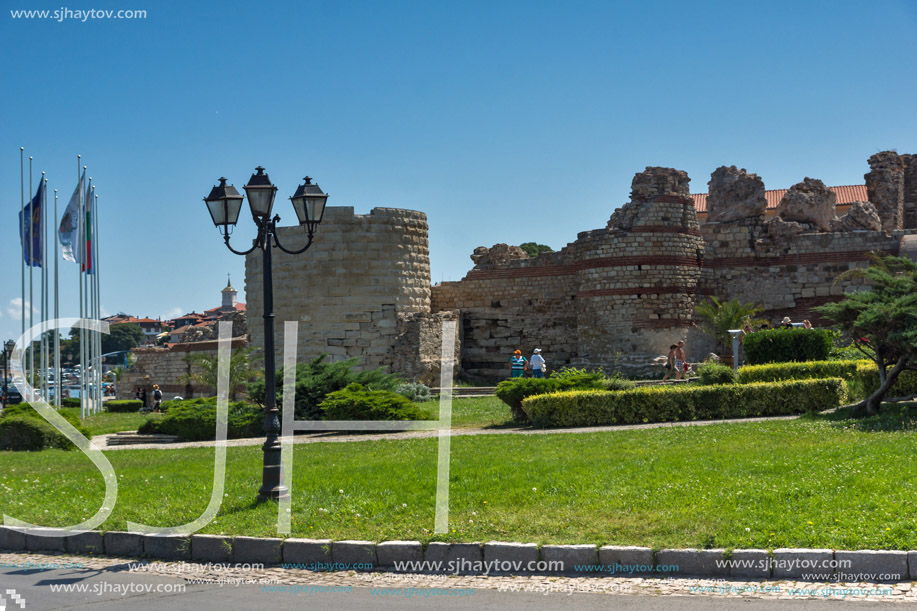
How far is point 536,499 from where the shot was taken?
955 centimetres

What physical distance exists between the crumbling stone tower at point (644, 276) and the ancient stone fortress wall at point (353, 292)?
5275 mm

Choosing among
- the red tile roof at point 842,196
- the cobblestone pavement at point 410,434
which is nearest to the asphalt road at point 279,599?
the cobblestone pavement at point 410,434

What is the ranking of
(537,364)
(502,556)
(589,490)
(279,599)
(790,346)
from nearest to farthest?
(279,599)
(502,556)
(589,490)
(790,346)
(537,364)

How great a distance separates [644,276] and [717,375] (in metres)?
9.39

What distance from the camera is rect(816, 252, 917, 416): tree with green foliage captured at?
44.7ft

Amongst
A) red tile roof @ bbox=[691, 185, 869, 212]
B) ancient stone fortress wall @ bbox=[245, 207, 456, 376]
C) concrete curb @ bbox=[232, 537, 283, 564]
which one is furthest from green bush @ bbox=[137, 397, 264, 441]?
red tile roof @ bbox=[691, 185, 869, 212]

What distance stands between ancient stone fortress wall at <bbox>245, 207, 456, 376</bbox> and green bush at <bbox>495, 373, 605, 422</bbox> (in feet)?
27.0

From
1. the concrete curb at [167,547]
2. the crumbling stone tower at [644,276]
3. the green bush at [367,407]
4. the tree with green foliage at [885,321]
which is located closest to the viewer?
the concrete curb at [167,547]

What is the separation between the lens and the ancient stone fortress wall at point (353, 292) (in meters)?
26.3

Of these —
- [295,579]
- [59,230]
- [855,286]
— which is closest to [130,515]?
[295,579]

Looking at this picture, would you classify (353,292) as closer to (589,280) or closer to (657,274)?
(589,280)

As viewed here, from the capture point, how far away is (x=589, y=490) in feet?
31.9

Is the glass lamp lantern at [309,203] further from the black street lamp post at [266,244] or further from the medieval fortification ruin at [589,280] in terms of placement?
the medieval fortification ruin at [589,280]

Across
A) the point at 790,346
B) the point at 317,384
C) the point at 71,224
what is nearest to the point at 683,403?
the point at 790,346
